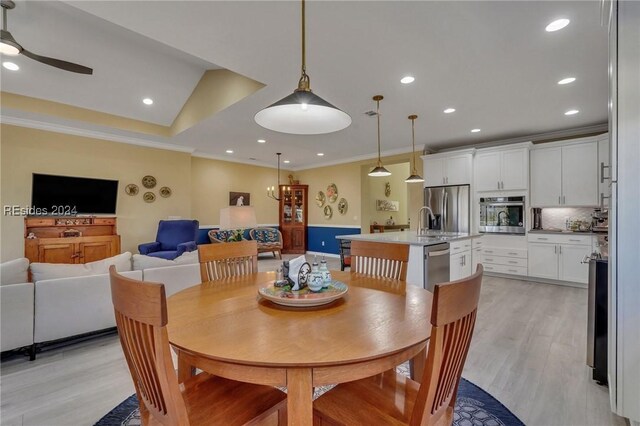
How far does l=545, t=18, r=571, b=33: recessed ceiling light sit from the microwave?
3560 millimetres

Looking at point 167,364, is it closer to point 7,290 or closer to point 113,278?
point 113,278

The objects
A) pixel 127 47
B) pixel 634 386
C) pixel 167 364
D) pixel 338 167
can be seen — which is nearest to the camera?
pixel 167 364

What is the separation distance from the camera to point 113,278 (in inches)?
36.9

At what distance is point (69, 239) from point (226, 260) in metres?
4.29

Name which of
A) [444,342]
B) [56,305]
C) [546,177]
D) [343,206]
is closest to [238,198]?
[343,206]

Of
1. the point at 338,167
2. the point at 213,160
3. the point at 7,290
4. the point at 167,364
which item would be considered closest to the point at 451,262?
the point at 167,364

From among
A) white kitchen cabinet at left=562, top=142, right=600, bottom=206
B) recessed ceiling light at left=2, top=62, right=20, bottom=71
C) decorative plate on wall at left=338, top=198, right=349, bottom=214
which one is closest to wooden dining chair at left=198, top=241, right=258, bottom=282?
recessed ceiling light at left=2, top=62, right=20, bottom=71

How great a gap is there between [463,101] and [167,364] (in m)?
4.17

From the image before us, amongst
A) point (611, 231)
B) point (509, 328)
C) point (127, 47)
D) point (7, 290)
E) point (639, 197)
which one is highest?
point (127, 47)

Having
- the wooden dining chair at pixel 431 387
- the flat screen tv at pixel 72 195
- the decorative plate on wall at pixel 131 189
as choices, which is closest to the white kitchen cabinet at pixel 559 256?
the wooden dining chair at pixel 431 387

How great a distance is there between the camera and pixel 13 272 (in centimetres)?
226

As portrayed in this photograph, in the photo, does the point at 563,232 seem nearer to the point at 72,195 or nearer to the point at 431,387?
the point at 431,387

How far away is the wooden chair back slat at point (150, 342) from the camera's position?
2.61 feet

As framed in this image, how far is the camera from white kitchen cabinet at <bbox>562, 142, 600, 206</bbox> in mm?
4574
